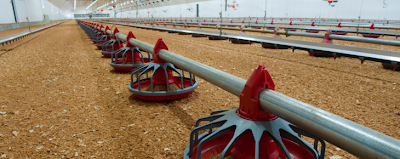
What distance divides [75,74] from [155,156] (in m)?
3.95

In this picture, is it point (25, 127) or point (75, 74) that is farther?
point (75, 74)

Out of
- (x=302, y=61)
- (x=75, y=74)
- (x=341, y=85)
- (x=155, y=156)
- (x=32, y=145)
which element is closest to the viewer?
(x=155, y=156)

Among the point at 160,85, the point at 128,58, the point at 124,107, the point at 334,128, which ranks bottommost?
the point at 124,107

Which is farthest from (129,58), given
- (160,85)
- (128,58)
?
(160,85)

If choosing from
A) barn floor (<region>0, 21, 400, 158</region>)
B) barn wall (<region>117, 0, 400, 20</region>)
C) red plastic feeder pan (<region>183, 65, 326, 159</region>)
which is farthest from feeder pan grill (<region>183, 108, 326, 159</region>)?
barn wall (<region>117, 0, 400, 20</region>)

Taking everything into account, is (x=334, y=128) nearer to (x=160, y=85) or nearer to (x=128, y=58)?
(x=160, y=85)

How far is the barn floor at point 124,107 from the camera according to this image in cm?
212

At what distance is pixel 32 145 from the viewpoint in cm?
213

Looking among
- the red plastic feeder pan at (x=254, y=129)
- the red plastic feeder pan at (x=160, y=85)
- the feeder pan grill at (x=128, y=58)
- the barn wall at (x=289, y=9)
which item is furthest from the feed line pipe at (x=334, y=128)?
the barn wall at (x=289, y=9)

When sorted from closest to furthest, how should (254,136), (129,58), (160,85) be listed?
(254,136)
(160,85)
(129,58)

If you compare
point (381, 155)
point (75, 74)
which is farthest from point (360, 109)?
point (75, 74)

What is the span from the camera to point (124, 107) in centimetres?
306

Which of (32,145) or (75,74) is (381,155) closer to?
(32,145)

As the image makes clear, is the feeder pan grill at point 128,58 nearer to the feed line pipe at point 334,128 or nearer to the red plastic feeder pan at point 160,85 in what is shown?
the red plastic feeder pan at point 160,85
